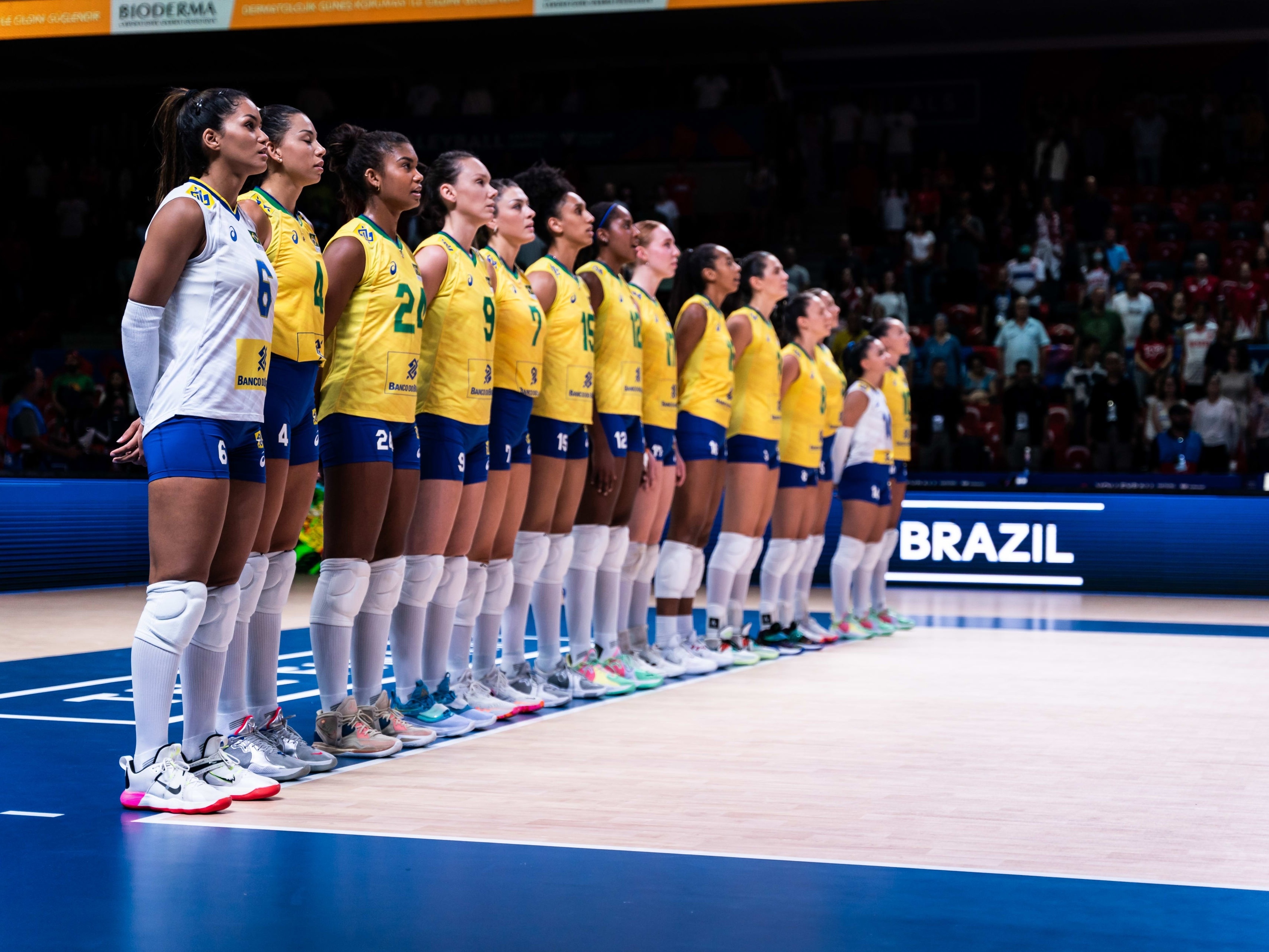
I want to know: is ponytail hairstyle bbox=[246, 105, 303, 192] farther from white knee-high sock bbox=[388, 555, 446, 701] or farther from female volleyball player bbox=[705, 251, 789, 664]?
female volleyball player bbox=[705, 251, 789, 664]

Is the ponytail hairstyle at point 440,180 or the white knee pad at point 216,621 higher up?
the ponytail hairstyle at point 440,180

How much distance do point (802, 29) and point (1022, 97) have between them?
3.32 meters

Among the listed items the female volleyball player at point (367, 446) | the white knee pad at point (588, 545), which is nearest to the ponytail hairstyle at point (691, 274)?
the white knee pad at point (588, 545)

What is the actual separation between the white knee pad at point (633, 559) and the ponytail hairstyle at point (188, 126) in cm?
348

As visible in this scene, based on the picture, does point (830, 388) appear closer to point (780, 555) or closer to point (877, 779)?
point (780, 555)

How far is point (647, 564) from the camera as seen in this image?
298 inches

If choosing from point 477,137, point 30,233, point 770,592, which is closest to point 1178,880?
point 770,592

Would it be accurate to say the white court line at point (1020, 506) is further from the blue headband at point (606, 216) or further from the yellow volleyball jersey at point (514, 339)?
the yellow volleyball jersey at point (514, 339)

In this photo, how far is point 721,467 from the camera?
8039mm

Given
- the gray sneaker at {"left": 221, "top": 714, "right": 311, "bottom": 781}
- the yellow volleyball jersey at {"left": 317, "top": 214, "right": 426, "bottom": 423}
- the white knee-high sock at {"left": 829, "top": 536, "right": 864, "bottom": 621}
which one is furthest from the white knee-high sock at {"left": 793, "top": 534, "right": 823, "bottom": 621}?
the gray sneaker at {"left": 221, "top": 714, "right": 311, "bottom": 781}

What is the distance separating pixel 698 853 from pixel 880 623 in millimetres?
6282

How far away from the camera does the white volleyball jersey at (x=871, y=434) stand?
31.7ft

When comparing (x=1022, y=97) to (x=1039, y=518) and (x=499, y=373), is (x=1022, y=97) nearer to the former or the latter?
(x=1039, y=518)

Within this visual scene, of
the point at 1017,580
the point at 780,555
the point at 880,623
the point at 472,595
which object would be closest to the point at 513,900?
the point at 472,595
